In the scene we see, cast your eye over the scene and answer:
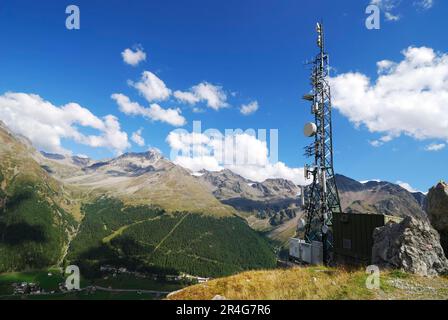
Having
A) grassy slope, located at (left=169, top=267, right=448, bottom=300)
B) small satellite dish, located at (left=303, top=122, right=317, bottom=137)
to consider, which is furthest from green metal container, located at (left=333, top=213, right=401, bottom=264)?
small satellite dish, located at (left=303, top=122, right=317, bottom=137)

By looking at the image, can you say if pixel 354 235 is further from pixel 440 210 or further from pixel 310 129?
pixel 310 129

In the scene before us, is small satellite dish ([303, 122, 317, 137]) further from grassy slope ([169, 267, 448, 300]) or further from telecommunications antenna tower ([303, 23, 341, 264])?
grassy slope ([169, 267, 448, 300])

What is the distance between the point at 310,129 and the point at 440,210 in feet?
61.5

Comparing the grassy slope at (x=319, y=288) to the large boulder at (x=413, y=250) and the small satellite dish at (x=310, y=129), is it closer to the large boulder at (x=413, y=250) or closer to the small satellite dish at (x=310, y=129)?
the large boulder at (x=413, y=250)

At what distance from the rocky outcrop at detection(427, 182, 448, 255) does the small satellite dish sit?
55.3ft

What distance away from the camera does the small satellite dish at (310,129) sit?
40.9 meters

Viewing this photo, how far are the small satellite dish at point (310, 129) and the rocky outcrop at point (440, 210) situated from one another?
55.3 feet

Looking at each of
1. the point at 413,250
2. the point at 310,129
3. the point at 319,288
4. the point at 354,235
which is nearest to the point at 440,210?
the point at 413,250

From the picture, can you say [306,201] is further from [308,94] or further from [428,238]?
[428,238]

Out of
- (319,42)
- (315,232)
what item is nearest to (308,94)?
(319,42)

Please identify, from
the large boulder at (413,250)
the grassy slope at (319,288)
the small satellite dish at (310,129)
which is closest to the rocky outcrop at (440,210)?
the large boulder at (413,250)

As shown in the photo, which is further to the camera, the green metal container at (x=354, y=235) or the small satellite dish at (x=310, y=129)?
the small satellite dish at (x=310, y=129)

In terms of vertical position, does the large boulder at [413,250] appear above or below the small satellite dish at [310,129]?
below
